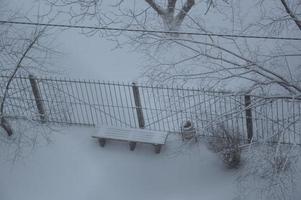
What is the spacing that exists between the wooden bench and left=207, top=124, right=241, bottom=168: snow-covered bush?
89 cm

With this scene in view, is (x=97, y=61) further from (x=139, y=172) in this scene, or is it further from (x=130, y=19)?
(x=139, y=172)

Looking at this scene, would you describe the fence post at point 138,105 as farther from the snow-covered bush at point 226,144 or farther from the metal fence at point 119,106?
the snow-covered bush at point 226,144

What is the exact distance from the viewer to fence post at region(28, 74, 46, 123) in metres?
10.5

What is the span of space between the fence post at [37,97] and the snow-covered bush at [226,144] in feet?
9.90

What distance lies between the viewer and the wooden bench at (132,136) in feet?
33.2

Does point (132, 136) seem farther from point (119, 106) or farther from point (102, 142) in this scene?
point (119, 106)

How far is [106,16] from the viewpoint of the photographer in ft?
44.1

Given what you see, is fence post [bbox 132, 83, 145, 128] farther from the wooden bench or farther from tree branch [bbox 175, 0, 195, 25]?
tree branch [bbox 175, 0, 195, 25]

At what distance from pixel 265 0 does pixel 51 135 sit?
17.7ft

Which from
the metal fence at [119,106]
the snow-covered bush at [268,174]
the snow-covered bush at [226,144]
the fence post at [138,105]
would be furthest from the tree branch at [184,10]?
the snow-covered bush at [268,174]

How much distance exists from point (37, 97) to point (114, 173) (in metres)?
2.03

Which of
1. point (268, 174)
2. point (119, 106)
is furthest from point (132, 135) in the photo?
point (268, 174)

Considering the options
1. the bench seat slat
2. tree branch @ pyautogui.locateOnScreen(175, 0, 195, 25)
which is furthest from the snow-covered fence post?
tree branch @ pyautogui.locateOnScreen(175, 0, 195, 25)

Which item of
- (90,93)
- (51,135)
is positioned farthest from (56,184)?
(90,93)
